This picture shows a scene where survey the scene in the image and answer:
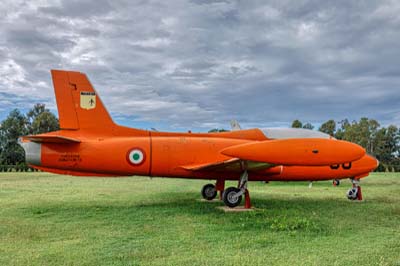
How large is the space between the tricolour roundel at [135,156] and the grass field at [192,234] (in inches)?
47.5

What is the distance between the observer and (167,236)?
6004mm

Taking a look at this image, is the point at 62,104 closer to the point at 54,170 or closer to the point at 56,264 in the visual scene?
the point at 54,170

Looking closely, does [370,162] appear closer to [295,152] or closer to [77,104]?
[295,152]

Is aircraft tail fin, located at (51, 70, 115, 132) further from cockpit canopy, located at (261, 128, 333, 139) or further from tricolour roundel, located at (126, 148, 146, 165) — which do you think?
cockpit canopy, located at (261, 128, 333, 139)

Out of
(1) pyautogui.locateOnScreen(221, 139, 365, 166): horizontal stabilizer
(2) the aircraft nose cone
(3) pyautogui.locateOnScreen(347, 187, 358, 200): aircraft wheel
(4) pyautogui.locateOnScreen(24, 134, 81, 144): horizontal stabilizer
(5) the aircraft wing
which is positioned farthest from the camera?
(2) the aircraft nose cone

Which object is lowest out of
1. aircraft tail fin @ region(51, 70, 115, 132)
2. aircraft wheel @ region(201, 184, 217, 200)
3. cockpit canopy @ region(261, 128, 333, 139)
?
aircraft wheel @ region(201, 184, 217, 200)

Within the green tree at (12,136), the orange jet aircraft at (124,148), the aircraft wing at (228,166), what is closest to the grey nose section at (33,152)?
the orange jet aircraft at (124,148)

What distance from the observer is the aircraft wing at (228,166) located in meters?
8.96

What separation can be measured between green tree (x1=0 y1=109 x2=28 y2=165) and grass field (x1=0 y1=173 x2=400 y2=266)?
198 feet

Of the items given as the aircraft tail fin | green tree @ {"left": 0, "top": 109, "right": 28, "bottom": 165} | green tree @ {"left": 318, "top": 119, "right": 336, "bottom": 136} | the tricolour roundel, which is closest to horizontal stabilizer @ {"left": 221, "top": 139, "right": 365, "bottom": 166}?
the tricolour roundel

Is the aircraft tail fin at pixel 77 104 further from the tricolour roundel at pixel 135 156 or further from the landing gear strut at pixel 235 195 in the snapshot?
the landing gear strut at pixel 235 195

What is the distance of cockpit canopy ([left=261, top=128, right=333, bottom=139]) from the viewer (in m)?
10.2

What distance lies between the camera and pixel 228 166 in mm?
9305

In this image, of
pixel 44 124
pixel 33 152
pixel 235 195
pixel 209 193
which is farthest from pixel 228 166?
pixel 44 124
